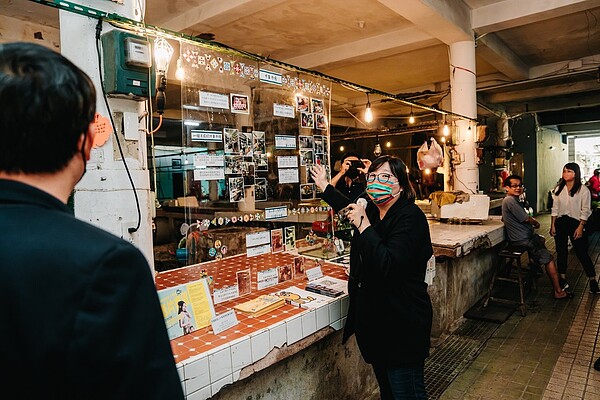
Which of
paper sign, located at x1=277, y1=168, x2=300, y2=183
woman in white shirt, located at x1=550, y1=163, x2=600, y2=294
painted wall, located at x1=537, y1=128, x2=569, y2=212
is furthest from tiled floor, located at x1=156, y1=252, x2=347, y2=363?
painted wall, located at x1=537, y1=128, x2=569, y2=212

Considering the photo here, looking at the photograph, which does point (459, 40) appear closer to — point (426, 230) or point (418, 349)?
point (426, 230)

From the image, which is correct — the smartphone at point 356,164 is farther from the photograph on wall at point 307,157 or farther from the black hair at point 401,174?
the black hair at point 401,174

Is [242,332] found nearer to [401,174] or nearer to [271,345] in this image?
[271,345]

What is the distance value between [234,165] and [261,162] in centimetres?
26

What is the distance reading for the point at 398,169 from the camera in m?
2.43

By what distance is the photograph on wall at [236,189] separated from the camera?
Answer: 9.00 ft

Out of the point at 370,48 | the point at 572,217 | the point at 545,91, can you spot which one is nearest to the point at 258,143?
the point at 370,48

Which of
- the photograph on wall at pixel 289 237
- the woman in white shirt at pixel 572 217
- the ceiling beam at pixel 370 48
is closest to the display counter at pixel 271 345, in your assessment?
the photograph on wall at pixel 289 237

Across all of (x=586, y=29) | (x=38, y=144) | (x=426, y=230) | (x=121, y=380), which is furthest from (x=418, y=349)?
(x=586, y=29)

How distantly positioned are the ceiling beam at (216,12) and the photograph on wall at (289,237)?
3.27 meters

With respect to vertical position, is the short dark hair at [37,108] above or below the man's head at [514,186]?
above

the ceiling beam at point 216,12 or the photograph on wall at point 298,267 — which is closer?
the photograph on wall at point 298,267

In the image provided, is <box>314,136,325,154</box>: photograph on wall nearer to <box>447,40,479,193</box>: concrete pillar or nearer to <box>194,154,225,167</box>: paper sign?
<box>194,154,225,167</box>: paper sign

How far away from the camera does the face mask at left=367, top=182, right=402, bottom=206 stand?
2396 millimetres
